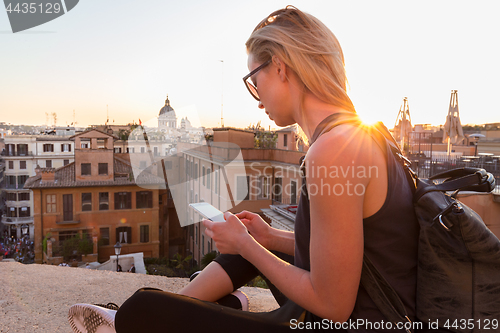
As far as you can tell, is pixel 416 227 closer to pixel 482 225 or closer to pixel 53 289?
pixel 482 225

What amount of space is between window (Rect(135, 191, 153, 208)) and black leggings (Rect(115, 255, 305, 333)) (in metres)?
22.0

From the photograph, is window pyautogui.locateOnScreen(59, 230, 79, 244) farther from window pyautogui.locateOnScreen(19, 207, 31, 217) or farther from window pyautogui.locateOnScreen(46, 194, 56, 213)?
window pyautogui.locateOnScreen(19, 207, 31, 217)

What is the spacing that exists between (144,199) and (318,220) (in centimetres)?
2248

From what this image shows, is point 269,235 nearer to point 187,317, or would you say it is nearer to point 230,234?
point 230,234

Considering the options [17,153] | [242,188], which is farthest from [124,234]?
[17,153]

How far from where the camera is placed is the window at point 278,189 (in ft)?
49.5

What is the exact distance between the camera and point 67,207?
67.6 ft

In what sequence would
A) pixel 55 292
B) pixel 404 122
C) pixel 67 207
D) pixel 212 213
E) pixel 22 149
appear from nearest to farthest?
pixel 55 292 → pixel 212 213 → pixel 404 122 → pixel 67 207 → pixel 22 149

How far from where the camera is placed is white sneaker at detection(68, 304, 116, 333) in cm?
106

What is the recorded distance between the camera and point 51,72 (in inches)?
741

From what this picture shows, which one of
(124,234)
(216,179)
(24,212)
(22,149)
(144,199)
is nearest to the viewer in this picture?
(216,179)

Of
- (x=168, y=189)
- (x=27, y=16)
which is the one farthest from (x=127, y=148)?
(x=27, y=16)

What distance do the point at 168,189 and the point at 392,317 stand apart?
2554 centimetres

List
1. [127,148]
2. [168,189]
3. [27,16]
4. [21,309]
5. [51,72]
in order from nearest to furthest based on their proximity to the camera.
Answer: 1. [21,309]
2. [27,16]
3. [51,72]
4. [168,189]
5. [127,148]
